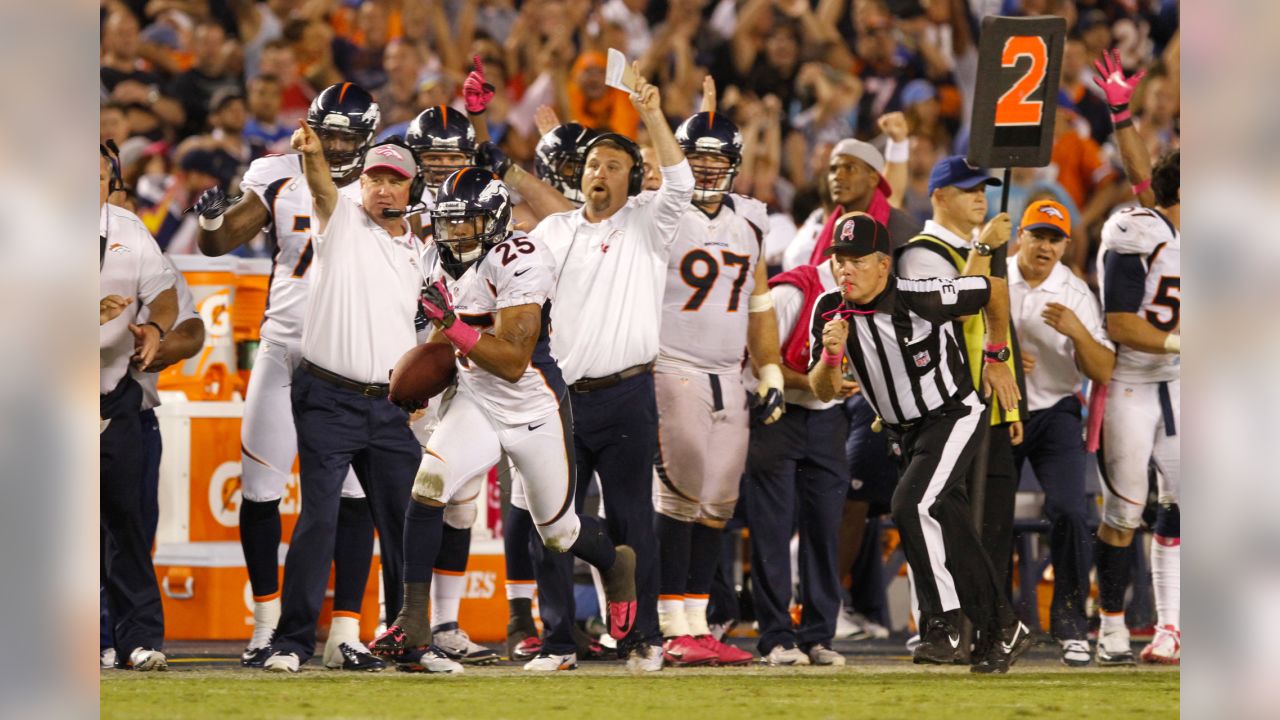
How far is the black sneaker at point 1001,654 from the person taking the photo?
6859 mm

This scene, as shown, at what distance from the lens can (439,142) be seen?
24.6 feet

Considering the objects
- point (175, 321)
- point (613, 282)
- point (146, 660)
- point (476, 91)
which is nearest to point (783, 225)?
point (476, 91)

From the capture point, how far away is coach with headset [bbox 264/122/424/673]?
6.84m

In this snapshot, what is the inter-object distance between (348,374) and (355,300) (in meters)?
0.30

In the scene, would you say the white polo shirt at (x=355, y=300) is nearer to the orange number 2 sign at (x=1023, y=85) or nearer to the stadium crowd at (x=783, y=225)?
the stadium crowd at (x=783, y=225)

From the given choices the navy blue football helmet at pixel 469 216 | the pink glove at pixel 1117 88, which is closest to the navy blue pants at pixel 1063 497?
the pink glove at pixel 1117 88

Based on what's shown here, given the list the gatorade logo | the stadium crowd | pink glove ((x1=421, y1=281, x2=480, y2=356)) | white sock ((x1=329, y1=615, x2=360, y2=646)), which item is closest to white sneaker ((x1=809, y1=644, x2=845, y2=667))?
the stadium crowd

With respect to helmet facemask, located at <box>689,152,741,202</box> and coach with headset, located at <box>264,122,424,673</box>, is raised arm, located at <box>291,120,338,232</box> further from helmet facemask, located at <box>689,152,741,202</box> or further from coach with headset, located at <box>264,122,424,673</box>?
helmet facemask, located at <box>689,152,741,202</box>

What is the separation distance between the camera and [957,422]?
6.82m

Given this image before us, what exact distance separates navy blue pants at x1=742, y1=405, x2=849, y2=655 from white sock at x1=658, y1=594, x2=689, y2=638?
35 centimetres

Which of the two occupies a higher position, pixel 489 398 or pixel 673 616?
pixel 489 398

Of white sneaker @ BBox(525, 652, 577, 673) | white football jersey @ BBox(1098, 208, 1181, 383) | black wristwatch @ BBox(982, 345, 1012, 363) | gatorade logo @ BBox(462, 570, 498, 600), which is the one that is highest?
white football jersey @ BBox(1098, 208, 1181, 383)

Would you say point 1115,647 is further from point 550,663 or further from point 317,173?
point 317,173

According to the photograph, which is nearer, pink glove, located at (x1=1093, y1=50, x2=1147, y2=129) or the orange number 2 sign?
the orange number 2 sign
